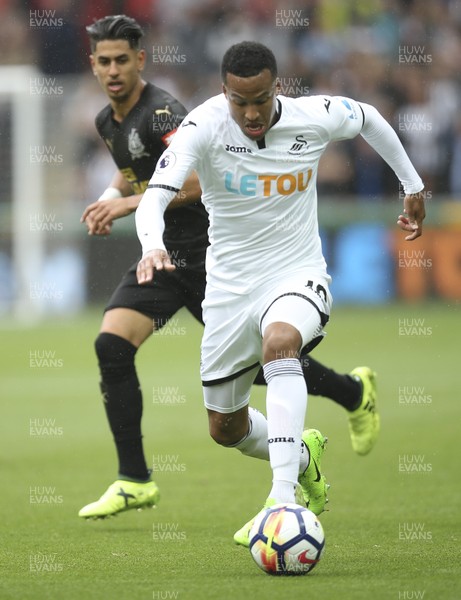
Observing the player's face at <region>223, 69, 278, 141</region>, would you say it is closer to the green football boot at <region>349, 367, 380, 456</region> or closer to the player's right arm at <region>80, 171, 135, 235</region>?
the player's right arm at <region>80, 171, 135, 235</region>

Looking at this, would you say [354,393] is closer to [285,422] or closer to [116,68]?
[116,68]

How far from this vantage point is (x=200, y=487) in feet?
26.3

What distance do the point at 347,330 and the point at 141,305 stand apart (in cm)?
935

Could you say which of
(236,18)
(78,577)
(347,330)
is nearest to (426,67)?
(236,18)

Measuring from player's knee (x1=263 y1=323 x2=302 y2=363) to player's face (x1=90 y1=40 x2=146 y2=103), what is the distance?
2.40m

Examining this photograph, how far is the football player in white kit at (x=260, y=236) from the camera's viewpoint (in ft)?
17.8

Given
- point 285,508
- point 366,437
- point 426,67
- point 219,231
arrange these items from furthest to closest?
1. point 426,67
2. point 366,437
3. point 219,231
4. point 285,508

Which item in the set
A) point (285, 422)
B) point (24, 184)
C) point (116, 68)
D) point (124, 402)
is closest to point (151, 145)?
point (116, 68)

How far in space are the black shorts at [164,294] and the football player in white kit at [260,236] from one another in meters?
1.13

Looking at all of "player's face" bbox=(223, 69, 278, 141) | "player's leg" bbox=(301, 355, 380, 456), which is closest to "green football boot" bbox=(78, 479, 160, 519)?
"player's leg" bbox=(301, 355, 380, 456)

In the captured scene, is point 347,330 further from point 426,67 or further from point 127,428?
point 127,428

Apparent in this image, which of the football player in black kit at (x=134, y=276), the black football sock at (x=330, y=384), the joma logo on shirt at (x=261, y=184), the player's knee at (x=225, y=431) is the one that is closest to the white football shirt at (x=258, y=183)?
the joma logo on shirt at (x=261, y=184)

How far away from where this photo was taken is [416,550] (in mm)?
5703

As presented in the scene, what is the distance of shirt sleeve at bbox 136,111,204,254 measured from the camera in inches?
214
